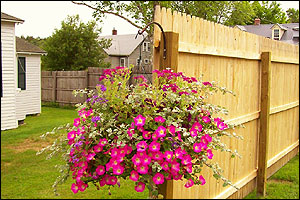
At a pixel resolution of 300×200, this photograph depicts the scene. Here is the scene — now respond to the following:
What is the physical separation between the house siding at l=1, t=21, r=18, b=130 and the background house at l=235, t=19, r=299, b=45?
206 cm

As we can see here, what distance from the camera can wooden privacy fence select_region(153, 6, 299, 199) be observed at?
2.40 meters

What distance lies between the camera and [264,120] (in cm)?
383

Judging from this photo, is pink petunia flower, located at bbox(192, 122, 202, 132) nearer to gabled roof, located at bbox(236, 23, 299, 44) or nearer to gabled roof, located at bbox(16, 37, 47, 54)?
gabled roof, located at bbox(16, 37, 47, 54)

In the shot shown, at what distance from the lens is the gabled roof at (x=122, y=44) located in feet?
6.46

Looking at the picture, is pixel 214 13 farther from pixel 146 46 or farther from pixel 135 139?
pixel 135 139

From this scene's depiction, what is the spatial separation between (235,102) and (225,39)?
0.57 meters

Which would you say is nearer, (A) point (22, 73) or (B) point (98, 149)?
(B) point (98, 149)

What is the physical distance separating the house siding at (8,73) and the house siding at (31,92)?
3cm

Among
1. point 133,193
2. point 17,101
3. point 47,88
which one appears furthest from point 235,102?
point 17,101

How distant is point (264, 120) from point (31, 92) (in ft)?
8.75

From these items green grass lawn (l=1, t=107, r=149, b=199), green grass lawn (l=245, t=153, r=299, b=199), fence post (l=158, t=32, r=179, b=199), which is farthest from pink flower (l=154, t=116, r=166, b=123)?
green grass lawn (l=245, t=153, r=299, b=199)

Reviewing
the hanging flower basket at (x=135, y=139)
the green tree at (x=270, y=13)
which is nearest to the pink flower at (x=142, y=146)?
the hanging flower basket at (x=135, y=139)

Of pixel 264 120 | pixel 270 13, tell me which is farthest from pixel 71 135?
pixel 264 120

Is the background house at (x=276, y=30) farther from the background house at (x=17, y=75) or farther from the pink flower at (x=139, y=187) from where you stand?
the pink flower at (x=139, y=187)
